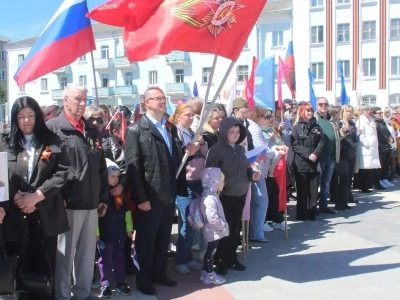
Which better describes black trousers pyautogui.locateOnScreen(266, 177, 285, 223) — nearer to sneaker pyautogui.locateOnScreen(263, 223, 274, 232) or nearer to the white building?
sneaker pyautogui.locateOnScreen(263, 223, 274, 232)

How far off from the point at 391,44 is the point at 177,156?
130ft

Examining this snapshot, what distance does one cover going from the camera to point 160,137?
16.3ft

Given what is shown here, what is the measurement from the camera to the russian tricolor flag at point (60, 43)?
5.80 m

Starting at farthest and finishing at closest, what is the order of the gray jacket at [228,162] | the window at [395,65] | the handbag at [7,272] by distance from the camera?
the window at [395,65] < the gray jacket at [228,162] < the handbag at [7,272]

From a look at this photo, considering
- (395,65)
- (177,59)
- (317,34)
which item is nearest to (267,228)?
(395,65)

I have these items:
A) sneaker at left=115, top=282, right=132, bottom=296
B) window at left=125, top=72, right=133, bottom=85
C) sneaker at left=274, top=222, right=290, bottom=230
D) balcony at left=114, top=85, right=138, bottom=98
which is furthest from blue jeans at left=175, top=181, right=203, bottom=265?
window at left=125, top=72, right=133, bottom=85

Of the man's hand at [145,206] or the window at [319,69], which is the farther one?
the window at [319,69]

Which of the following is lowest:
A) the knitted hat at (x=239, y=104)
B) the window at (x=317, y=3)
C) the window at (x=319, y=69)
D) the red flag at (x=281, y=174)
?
the red flag at (x=281, y=174)

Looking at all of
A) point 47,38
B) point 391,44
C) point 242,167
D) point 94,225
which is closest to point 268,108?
point 242,167

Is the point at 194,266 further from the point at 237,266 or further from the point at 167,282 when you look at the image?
the point at 167,282

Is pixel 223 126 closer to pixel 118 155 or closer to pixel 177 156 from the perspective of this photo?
pixel 177 156

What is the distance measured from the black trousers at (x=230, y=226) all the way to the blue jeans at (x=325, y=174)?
12.5 feet

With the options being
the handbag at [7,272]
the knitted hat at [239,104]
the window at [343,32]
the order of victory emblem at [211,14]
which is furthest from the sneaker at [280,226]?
the window at [343,32]

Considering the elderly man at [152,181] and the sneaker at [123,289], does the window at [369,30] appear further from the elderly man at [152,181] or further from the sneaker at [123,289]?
the sneaker at [123,289]
